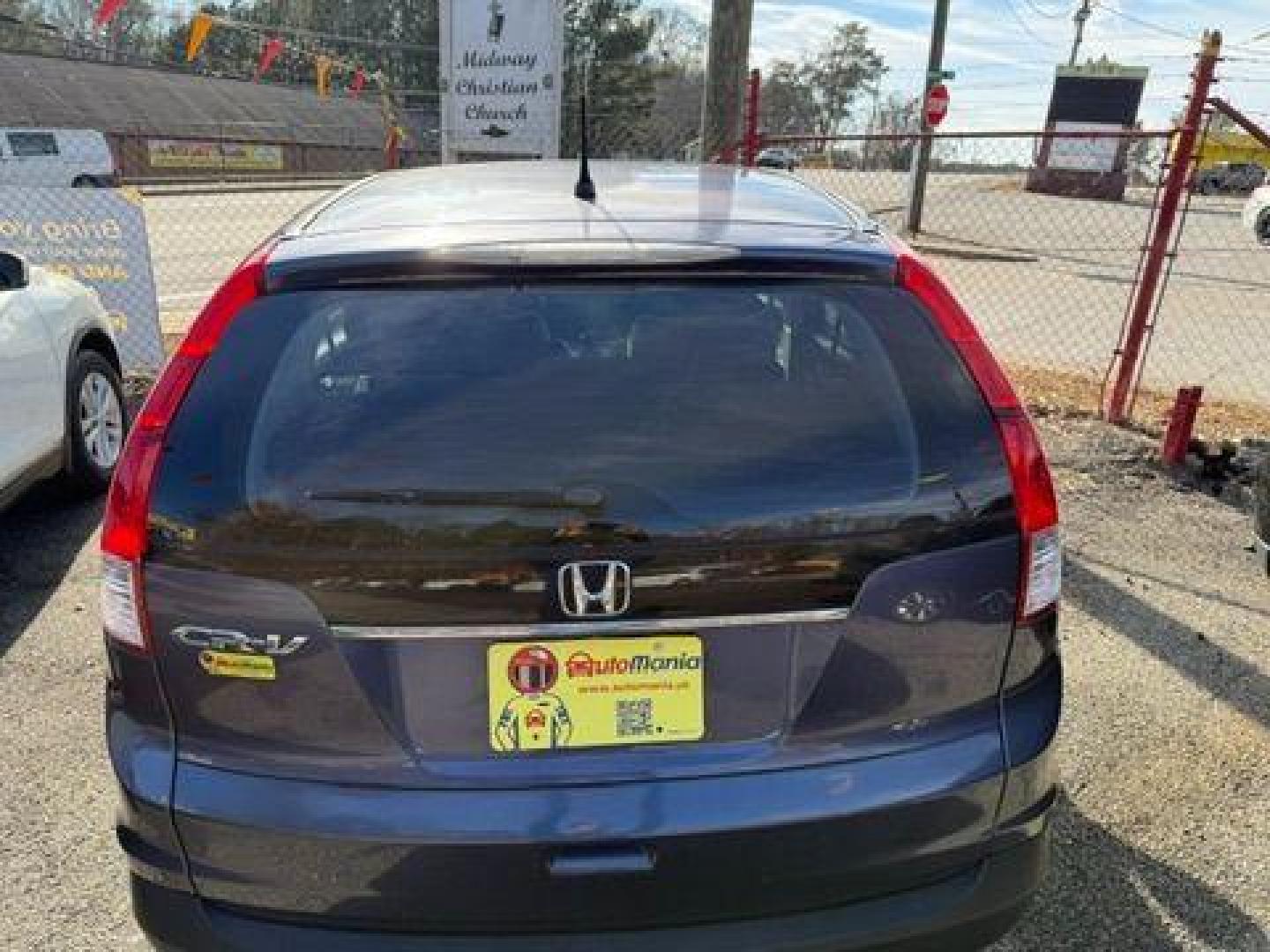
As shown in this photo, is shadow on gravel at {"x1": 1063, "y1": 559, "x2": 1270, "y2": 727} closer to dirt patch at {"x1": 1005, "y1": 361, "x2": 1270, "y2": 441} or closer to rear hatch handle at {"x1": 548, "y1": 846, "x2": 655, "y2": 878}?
dirt patch at {"x1": 1005, "y1": 361, "x2": 1270, "y2": 441}

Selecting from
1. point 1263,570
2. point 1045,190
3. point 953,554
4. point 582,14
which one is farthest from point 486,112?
point 582,14

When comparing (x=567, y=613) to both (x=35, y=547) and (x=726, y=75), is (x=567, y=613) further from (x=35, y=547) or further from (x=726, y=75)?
(x=726, y=75)

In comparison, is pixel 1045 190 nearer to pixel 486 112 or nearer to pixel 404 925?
pixel 486 112

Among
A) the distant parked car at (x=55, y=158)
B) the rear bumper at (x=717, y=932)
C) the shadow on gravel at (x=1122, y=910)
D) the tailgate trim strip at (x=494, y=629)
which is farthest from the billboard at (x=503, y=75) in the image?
the distant parked car at (x=55, y=158)

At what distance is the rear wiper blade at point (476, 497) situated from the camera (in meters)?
1.79

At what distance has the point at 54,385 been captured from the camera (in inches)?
193

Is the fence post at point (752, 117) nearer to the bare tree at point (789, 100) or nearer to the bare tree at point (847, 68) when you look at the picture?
the bare tree at point (789, 100)

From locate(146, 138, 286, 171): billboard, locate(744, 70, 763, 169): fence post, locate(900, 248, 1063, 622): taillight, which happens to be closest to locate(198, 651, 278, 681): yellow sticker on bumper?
locate(900, 248, 1063, 622): taillight

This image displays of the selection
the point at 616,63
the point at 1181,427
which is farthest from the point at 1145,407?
the point at 616,63

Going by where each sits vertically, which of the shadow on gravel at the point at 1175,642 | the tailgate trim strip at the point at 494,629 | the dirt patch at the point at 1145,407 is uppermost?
the tailgate trim strip at the point at 494,629

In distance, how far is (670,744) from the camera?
1.83 m

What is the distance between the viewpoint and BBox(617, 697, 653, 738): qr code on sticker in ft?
5.95

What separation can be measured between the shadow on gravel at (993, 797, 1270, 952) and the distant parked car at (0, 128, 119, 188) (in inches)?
926

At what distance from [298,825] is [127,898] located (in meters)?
1.22
